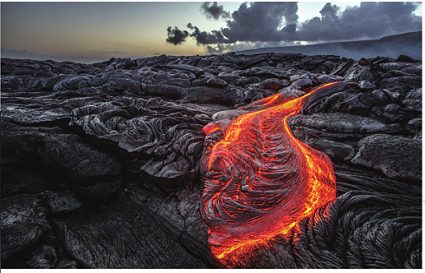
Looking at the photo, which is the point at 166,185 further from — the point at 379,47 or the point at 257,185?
the point at 379,47

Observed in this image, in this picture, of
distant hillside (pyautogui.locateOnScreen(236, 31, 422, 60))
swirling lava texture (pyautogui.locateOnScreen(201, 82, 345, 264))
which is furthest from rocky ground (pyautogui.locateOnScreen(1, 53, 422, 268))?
distant hillside (pyautogui.locateOnScreen(236, 31, 422, 60))

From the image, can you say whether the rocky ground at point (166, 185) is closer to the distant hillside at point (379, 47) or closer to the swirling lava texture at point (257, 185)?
the swirling lava texture at point (257, 185)

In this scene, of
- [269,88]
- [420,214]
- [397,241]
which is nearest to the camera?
[397,241]

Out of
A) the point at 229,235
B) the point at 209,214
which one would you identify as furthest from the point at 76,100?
the point at 229,235

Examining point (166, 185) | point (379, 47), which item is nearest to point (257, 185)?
point (166, 185)

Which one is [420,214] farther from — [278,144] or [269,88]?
[269,88]

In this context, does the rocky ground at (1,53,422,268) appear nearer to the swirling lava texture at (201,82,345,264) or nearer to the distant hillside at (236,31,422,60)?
the swirling lava texture at (201,82,345,264)

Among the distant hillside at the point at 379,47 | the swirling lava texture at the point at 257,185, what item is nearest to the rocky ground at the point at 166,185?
the swirling lava texture at the point at 257,185
